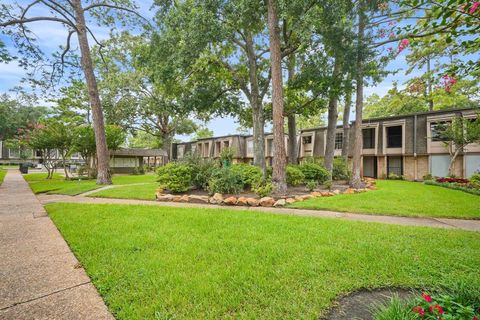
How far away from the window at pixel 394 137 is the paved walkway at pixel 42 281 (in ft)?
71.0

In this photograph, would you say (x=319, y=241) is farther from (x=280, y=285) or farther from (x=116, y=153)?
(x=116, y=153)

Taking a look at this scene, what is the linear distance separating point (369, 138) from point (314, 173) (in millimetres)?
12807

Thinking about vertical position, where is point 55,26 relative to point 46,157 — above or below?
above

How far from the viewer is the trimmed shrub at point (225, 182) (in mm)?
8062

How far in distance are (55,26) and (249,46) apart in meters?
11.1

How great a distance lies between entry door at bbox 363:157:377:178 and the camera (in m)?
20.5

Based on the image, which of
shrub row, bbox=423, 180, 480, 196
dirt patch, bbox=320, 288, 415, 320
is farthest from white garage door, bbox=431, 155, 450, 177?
dirt patch, bbox=320, 288, 415, 320

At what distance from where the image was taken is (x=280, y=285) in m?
2.38

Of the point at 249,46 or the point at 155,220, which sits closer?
the point at 155,220

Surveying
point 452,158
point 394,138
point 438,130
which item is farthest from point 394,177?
point 438,130

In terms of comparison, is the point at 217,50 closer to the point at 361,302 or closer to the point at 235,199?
the point at 235,199

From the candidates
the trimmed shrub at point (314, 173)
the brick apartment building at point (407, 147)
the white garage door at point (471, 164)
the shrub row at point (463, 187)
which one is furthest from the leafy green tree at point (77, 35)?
the white garage door at point (471, 164)

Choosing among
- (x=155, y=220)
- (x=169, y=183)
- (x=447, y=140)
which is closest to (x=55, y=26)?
(x=169, y=183)

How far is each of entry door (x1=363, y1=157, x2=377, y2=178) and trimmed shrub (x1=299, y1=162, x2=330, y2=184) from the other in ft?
39.5
